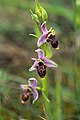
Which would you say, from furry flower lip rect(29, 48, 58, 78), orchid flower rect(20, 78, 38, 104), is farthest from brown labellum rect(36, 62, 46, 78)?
orchid flower rect(20, 78, 38, 104)

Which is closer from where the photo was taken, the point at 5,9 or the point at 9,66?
the point at 9,66

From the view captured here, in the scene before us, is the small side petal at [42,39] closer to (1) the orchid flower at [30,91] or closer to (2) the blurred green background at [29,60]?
(1) the orchid flower at [30,91]

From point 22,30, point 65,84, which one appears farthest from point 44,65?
point 22,30

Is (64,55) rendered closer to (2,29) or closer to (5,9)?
(2,29)

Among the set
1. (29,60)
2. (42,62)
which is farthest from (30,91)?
(29,60)

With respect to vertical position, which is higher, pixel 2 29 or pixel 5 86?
pixel 2 29

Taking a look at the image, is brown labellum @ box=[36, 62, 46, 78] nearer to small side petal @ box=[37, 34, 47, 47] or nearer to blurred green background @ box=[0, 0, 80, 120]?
small side petal @ box=[37, 34, 47, 47]

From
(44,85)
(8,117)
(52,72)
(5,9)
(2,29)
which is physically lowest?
(8,117)

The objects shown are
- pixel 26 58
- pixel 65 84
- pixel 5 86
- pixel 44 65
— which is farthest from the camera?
pixel 26 58

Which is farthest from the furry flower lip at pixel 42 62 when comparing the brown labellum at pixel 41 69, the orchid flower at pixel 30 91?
the orchid flower at pixel 30 91
